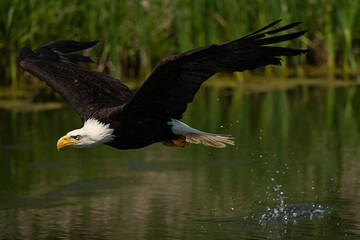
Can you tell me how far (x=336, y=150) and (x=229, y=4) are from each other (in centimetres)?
434

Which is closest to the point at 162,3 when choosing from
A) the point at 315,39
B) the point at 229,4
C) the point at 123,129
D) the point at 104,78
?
the point at 229,4

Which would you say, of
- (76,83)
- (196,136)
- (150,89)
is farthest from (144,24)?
(150,89)

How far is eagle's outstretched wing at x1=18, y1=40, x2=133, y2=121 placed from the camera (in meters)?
7.36

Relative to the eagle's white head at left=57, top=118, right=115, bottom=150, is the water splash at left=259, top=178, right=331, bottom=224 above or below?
below

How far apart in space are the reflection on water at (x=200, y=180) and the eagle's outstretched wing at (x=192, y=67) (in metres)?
0.84

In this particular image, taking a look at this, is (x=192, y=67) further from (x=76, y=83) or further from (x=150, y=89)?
(x=76, y=83)

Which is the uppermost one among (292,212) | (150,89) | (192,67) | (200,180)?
(192,67)

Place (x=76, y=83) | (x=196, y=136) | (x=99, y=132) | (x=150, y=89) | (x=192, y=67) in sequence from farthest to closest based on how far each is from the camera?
(x=76, y=83) < (x=196, y=136) < (x=99, y=132) < (x=150, y=89) < (x=192, y=67)

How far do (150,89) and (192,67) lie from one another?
0.36 meters

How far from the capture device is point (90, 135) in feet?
22.3

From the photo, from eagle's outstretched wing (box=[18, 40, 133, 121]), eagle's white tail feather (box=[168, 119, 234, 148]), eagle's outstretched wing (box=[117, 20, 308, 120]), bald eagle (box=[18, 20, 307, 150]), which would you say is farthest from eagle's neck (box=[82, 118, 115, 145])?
eagle's white tail feather (box=[168, 119, 234, 148])

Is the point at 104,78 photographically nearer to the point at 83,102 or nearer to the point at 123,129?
the point at 83,102

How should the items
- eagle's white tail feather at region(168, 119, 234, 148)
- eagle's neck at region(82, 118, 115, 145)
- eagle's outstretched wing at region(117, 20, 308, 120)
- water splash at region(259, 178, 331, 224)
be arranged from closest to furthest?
eagle's outstretched wing at region(117, 20, 308, 120), eagle's neck at region(82, 118, 115, 145), eagle's white tail feather at region(168, 119, 234, 148), water splash at region(259, 178, 331, 224)

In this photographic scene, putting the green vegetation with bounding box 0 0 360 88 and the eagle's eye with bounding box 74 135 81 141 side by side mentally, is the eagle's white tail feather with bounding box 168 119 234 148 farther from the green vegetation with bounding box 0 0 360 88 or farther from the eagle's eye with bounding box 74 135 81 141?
the green vegetation with bounding box 0 0 360 88
